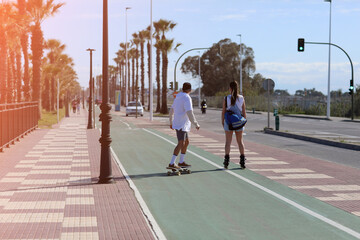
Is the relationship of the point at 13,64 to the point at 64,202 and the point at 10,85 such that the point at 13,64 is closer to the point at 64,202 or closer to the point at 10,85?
the point at 10,85

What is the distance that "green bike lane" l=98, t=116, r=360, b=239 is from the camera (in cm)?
630

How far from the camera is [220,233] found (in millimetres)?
6207

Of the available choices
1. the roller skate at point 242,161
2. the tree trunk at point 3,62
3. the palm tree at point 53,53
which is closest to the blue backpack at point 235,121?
the roller skate at point 242,161

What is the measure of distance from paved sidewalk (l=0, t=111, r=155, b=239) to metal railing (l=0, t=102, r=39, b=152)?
6.59 ft

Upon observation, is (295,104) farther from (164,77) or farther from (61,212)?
(61,212)

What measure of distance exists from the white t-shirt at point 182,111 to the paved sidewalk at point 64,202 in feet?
5.24

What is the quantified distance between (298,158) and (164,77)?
39579mm

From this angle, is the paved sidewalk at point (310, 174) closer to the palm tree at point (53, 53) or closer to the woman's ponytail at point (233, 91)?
the woman's ponytail at point (233, 91)

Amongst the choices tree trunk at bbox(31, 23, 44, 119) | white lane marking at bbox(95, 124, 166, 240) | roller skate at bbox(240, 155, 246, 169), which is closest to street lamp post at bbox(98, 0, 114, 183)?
white lane marking at bbox(95, 124, 166, 240)

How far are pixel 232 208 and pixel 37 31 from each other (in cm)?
3348

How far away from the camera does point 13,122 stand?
17.8 metres

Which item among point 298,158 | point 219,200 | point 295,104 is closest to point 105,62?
point 219,200

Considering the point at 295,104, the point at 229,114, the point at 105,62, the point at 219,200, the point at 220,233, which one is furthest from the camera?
the point at 295,104

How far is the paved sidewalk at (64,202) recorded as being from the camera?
629cm
